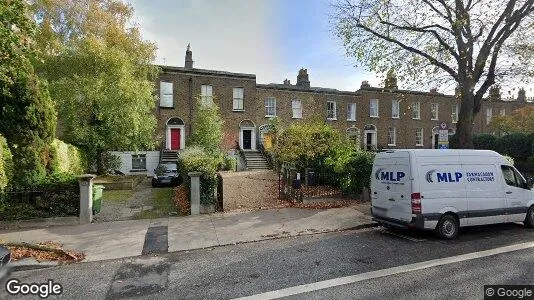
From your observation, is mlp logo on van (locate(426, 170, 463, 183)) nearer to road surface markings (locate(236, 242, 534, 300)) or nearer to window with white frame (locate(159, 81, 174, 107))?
road surface markings (locate(236, 242, 534, 300))

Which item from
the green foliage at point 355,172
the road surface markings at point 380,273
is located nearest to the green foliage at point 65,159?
the road surface markings at point 380,273

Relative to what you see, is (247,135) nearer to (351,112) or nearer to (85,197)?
(351,112)

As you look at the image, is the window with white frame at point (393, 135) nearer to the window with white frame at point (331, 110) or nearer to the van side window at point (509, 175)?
the window with white frame at point (331, 110)

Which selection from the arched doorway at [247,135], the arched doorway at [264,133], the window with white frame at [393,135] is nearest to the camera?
the arched doorway at [264,133]

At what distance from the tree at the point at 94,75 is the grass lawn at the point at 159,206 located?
18.9ft

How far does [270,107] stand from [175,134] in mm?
9303

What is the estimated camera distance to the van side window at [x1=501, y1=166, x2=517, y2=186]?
9336 mm

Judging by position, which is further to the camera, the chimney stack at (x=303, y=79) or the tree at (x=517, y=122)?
the chimney stack at (x=303, y=79)

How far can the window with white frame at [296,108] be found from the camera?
106 feet

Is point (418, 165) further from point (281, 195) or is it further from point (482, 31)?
point (482, 31)

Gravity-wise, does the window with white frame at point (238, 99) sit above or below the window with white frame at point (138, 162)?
above

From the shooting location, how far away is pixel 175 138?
2827 centimetres

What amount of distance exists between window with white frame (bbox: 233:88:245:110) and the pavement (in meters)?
19.6

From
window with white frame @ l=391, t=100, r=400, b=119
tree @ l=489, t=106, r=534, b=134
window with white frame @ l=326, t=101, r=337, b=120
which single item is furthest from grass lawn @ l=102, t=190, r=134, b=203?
tree @ l=489, t=106, r=534, b=134
